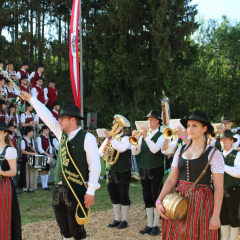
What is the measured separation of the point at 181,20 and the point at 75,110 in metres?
20.4

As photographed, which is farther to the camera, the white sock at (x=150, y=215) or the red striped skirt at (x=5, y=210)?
the white sock at (x=150, y=215)

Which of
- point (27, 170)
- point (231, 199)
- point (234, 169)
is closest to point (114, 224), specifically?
point (231, 199)

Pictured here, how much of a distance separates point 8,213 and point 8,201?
0.15 m

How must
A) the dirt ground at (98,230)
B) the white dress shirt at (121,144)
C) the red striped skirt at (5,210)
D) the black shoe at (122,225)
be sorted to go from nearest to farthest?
the red striped skirt at (5,210) → the dirt ground at (98,230) → the white dress shirt at (121,144) → the black shoe at (122,225)

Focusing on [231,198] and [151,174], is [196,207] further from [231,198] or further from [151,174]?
[151,174]

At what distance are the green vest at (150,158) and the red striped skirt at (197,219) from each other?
2.82 meters

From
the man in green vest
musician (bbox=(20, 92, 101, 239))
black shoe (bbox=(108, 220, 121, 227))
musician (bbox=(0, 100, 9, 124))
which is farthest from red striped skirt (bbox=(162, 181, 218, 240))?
musician (bbox=(0, 100, 9, 124))

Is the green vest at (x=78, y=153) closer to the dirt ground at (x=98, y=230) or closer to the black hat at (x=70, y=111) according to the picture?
the black hat at (x=70, y=111)

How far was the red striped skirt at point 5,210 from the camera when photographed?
430cm

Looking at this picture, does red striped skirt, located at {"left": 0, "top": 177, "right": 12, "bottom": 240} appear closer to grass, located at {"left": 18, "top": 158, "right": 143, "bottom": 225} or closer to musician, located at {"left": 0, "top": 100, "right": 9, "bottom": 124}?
grass, located at {"left": 18, "top": 158, "right": 143, "bottom": 225}

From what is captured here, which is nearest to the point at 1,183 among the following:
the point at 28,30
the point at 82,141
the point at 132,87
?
the point at 82,141

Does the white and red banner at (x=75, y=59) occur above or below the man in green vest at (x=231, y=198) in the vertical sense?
above

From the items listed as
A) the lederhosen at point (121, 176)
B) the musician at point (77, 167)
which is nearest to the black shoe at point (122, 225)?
the lederhosen at point (121, 176)

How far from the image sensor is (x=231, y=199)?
502 centimetres
